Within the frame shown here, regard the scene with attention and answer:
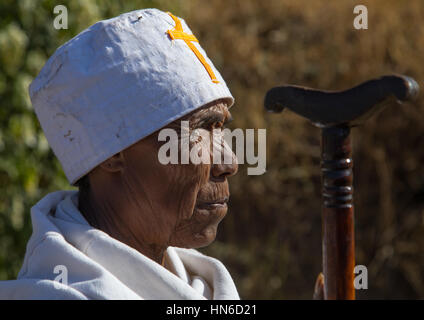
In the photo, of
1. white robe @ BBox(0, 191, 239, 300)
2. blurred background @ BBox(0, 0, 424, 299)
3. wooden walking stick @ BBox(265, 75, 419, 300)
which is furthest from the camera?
blurred background @ BBox(0, 0, 424, 299)

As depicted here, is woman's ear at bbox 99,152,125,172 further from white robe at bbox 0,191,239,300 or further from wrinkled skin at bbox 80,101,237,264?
white robe at bbox 0,191,239,300

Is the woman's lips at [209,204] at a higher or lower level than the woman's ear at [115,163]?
lower

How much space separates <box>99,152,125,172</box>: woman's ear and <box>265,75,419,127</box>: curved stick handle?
0.71m

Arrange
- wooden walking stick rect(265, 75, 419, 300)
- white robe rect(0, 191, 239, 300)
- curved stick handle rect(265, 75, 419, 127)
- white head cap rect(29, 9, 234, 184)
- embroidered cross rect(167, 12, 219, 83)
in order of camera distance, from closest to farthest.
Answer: white robe rect(0, 191, 239, 300)
white head cap rect(29, 9, 234, 184)
embroidered cross rect(167, 12, 219, 83)
curved stick handle rect(265, 75, 419, 127)
wooden walking stick rect(265, 75, 419, 300)

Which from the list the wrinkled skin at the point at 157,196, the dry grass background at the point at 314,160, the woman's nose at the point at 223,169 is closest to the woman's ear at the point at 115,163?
the wrinkled skin at the point at 157,196

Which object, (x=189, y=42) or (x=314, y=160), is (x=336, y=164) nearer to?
(x=189, y=42)

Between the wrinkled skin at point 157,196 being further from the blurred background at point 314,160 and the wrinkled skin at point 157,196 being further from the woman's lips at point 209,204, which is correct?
the blurred background at point 314,160

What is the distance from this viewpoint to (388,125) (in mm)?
5766

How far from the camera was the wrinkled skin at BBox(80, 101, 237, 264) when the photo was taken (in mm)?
1979

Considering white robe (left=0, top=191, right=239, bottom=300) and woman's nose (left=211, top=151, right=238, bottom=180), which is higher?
woman's nose (left=211, top=151, right=238, bottom=180)

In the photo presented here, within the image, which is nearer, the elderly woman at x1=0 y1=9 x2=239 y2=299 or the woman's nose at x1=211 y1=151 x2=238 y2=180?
the elderly woman at x1=0 y1=9 x2=239 y2=299

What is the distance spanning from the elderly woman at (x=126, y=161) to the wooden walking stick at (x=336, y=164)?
15.1 inches

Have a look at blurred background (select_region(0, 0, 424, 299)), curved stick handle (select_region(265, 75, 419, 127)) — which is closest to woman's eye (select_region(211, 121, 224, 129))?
curved stick handle (select_region(265, 75, 419, 127))

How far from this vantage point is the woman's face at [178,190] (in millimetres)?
1977
